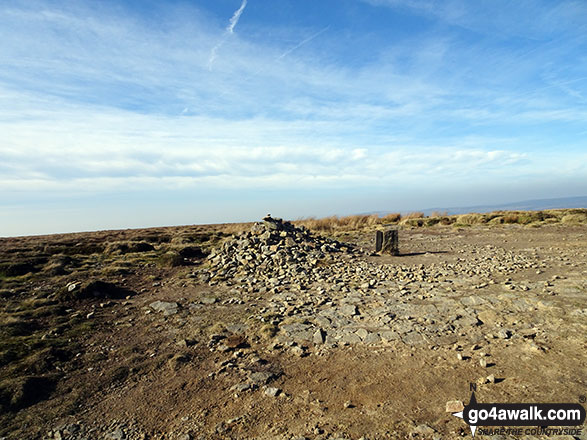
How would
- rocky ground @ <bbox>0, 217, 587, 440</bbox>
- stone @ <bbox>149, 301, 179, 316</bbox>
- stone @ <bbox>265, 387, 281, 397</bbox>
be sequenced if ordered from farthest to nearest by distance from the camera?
1. stone @ <bbox>149, 301, 179, 316</bbox>
2. stone @ <bbox>265, 387, 281, 397</bbox>
3. rocky ground @ <bbox>0, 217, 587, 440</bbox>

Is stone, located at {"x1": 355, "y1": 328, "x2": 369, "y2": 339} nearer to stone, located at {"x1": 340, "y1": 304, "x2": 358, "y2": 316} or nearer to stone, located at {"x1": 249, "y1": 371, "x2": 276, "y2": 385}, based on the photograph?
stone, located at {"x1": 340, "y1": 304, "x2": 358, "y2": 316}

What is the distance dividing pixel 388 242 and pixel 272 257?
16.3 feet

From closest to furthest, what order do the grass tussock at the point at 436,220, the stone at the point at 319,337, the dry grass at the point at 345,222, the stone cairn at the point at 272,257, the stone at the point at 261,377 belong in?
the stone at the point at 261,377 < the stone at the point at 319,337 < the stone cairn at the point at 272,257 < the grass tussock at the point at 436,220 < the dry grass at the point at 345,222

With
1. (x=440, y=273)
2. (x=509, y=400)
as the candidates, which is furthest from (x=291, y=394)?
(x=440, y=273)

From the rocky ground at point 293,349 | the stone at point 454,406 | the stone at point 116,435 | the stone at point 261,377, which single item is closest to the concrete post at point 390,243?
the rocky ground at point 293,349

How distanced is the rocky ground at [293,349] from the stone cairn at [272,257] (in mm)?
110

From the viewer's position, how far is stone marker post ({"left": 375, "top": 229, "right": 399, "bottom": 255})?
12986 millimetres

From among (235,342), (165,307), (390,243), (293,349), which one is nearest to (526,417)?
(293,349)

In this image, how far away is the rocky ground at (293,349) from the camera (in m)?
3.76

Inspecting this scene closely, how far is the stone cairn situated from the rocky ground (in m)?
0.11

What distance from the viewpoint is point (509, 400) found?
3.71 m

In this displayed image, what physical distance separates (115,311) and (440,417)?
24.7ft

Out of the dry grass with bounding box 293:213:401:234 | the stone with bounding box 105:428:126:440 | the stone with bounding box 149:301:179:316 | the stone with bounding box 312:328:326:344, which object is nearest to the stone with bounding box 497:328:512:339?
the stone with bounding box 312:328:326:344

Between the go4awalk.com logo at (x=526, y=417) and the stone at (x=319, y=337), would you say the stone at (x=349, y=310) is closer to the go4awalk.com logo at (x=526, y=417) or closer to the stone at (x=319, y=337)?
the stone at (x=319, y=337)
